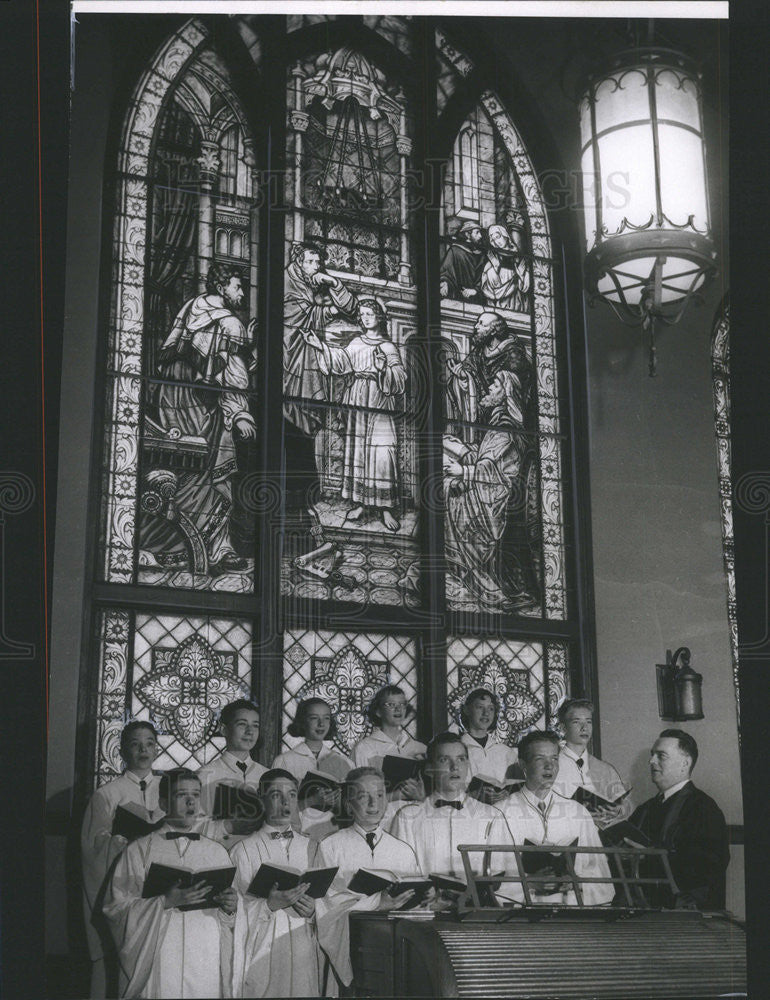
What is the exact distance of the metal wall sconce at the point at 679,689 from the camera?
6.18 meters

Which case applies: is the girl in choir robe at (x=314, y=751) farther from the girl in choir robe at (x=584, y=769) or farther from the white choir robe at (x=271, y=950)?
the girl in choir robe at (x=584, y=769)

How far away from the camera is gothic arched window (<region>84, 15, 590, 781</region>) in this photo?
600cm

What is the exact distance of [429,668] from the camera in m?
6.15

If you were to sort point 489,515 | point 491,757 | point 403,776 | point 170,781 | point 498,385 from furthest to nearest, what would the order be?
point 498,385 → point 489,515 → point 491,757 → point 403,776 → point 170,781

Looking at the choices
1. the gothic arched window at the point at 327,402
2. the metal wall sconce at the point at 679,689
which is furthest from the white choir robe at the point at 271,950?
the metal wall sconce at the point at 679,689

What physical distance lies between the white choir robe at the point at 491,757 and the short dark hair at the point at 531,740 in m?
0.04

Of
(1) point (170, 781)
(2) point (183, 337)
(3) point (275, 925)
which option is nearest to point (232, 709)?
(1) point (170, 781)

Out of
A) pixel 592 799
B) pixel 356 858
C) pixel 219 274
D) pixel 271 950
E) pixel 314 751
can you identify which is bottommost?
pixel 271 950

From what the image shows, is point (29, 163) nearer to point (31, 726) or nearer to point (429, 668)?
point (31, 726)

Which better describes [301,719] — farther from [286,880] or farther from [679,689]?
[679,689]

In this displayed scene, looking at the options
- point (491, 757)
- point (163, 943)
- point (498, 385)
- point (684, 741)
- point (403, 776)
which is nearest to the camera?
point (163, 943)

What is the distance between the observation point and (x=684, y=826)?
598cm

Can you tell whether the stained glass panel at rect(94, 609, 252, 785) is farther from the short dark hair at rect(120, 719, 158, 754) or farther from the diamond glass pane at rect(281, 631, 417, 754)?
the diamond glass pane at rect(281, 631, 417, 754)

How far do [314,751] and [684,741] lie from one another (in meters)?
1.75
